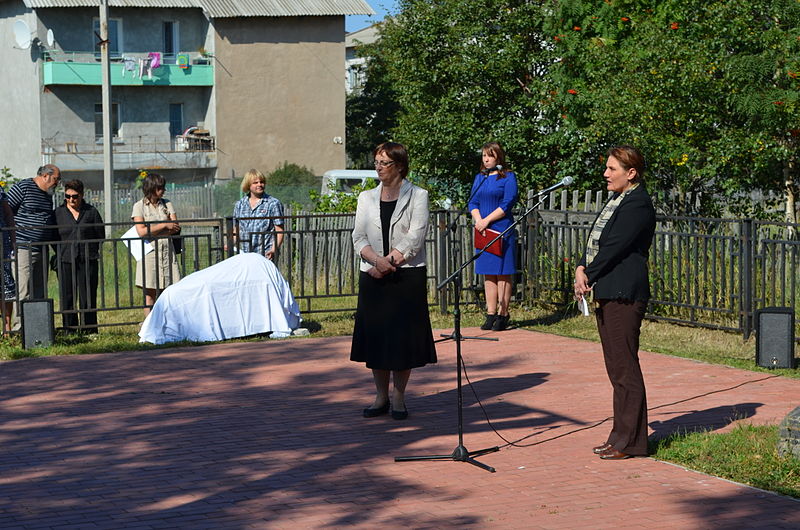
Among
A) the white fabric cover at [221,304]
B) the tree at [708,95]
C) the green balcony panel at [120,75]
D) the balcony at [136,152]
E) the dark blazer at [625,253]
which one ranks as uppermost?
the green balcony panel at [120,75]

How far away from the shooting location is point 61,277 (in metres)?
12.3

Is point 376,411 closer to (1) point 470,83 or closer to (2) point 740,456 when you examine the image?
(2) point 740,456

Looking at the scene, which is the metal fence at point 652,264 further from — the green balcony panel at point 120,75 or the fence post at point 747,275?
the green balcony panel at point 120,75

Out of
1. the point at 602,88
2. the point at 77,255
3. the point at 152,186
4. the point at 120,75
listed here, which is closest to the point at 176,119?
the point at 120,75

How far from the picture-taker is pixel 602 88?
15.2 meters

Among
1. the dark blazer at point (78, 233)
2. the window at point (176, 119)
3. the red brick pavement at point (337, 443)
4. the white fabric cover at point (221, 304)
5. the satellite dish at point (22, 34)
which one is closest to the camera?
the red brick pavement at point (337, 443)

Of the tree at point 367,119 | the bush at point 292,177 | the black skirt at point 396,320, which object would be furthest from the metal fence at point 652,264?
the tree at point 367,119

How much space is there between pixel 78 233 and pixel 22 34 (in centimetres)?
3252

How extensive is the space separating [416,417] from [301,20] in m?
39.9

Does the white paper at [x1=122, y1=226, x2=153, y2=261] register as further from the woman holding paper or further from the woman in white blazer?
the woman in white blazer

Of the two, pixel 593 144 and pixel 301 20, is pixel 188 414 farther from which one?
pixel 301 20

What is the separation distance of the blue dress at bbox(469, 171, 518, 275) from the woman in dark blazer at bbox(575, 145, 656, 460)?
481 cm

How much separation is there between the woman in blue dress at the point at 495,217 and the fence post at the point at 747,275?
7.73ft

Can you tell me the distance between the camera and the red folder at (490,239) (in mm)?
11953
